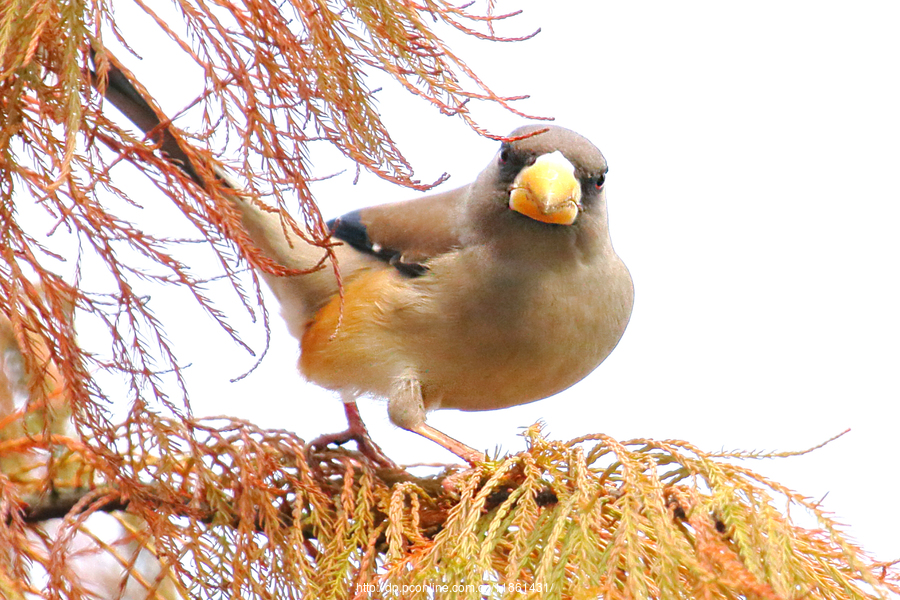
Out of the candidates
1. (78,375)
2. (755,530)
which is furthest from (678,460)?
(78,375)

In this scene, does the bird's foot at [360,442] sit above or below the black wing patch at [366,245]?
below

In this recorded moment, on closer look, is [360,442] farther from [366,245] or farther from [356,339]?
[366,245]

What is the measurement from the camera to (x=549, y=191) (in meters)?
3.32

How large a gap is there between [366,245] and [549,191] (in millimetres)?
977

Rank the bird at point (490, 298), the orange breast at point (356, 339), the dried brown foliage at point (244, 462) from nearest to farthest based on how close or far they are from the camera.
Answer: the dried brown foliage at point (244, 462) < the bird at point (490, 298) < the orange breast at point (356, 339)

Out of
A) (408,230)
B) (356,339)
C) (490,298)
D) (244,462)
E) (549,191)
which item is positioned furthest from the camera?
(408,230)

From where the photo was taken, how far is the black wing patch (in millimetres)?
3789

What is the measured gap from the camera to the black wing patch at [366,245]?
3789 millimetres

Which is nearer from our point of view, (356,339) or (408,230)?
(356,339)

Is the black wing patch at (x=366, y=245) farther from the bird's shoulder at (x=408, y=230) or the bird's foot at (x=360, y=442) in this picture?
the bird's foot at (x=360, y=442)

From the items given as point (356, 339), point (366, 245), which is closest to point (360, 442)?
point (356, 339)

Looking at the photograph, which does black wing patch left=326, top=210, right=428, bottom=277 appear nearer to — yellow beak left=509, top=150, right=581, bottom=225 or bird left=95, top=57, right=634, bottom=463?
bird left=95, top=57, right=634, bottom=463

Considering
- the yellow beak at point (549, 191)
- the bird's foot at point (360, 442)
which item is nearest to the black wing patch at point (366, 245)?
the yellow beak at point (549, 191)

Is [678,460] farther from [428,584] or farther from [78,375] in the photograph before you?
[78,375]
